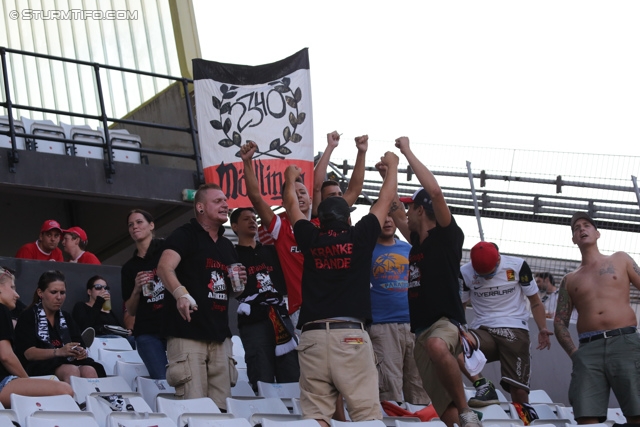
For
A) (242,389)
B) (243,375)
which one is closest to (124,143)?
(243,375)

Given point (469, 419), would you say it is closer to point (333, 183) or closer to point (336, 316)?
point (336, 316)

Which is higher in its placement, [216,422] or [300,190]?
[300,190]

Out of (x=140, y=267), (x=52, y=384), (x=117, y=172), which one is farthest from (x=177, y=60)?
(x=52, y=384)

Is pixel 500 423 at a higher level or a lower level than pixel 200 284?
lower

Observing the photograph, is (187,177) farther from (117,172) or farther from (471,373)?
(471,373)

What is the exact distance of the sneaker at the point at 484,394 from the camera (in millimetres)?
6480

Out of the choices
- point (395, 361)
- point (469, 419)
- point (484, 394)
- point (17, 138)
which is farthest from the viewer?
point (17, 138)

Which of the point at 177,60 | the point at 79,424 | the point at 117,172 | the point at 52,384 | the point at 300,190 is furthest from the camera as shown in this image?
the point at 177,60

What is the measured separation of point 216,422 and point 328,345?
2.47 ft

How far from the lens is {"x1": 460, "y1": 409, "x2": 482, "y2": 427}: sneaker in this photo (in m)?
5.71

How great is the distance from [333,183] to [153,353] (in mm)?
1766

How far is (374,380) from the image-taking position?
529 centimetres

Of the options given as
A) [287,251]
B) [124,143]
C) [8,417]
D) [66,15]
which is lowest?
[8,417]

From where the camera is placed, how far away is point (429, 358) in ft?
19.8
